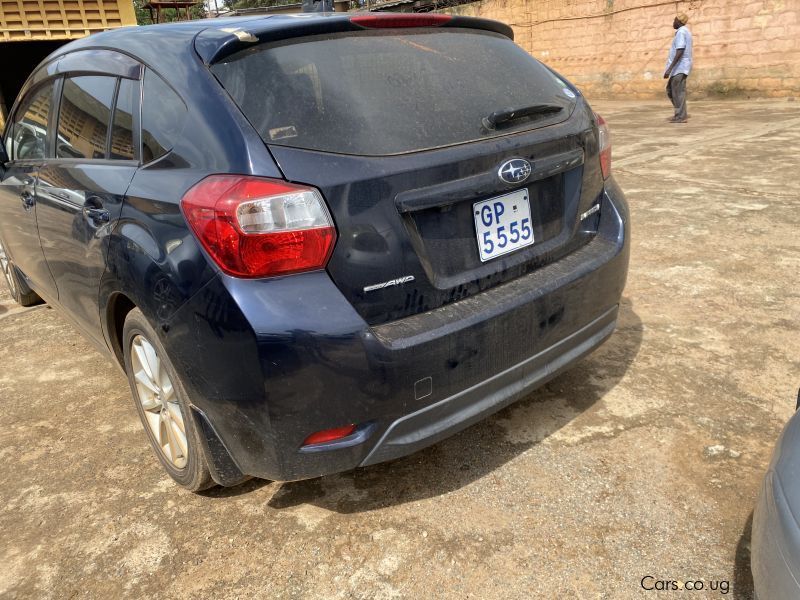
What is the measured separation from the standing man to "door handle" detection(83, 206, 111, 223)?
1084 cm

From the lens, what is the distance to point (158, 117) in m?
2.00

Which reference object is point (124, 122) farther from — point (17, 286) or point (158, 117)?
point (17, 286)

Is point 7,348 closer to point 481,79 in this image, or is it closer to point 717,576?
point 481,79

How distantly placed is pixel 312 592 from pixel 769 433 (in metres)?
1.79

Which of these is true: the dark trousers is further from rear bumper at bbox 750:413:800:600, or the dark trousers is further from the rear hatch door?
rear bumper at bbox 750:413:800:600

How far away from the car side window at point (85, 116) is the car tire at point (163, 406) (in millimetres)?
723

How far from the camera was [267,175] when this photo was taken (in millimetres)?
1687

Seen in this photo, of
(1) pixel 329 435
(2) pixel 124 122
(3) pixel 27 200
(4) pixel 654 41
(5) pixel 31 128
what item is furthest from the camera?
(4) pixel 654 41

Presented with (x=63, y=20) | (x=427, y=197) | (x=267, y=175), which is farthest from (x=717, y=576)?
(x=63, y=20)

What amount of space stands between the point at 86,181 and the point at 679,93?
35.7 feet

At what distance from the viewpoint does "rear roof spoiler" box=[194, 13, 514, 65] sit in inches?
72.8

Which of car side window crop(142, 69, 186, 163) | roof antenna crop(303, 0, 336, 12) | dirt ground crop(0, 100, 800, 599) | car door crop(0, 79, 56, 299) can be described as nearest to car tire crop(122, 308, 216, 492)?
dirt ground crop(0, 100, 800, 599)

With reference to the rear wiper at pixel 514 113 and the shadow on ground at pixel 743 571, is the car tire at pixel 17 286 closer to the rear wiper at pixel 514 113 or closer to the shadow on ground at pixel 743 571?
the rear wiper at pixel 514 113

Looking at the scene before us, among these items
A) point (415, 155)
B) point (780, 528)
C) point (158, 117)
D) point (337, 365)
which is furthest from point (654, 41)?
point (780, 528)
